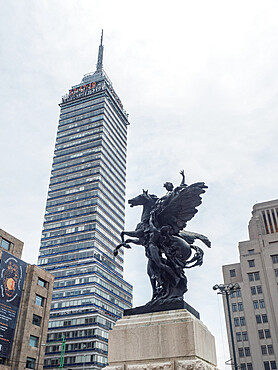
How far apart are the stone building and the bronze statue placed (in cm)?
3551

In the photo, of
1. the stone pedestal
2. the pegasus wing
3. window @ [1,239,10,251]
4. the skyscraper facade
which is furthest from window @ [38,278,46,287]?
the stone pedestal

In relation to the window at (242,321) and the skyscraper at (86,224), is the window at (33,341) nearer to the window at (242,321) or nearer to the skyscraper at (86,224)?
the skyscraper at (86,224)

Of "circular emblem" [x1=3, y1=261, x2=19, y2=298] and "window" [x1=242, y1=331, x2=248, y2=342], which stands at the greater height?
"circular emblem" [x1=3, y1=261, x2=19, y2=298]

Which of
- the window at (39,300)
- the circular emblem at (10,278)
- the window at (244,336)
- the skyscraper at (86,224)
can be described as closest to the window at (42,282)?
the window at (39,300)

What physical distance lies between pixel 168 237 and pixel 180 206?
3.39 ft

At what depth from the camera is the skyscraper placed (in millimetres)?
76938

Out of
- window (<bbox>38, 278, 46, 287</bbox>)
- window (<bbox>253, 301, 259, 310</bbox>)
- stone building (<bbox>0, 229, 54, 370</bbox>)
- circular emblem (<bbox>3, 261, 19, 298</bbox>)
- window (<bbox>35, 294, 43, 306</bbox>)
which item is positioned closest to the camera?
stone building (<bbox>0, 229, 54, 370</bbox>)

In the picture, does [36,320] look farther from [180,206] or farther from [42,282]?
[180,206]

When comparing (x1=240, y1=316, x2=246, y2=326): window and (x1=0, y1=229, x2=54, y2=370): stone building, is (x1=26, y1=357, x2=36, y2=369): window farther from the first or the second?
(x1=240, y1=316, x2=246, y2=326): window

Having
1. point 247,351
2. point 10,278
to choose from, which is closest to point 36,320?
point 10,278

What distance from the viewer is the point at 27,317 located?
43281 millimetres

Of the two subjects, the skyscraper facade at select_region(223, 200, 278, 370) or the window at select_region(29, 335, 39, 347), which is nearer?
the window at select_region(29, 335, 39, 347)

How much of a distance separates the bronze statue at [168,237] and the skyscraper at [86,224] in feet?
233

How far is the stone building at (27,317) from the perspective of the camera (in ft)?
133
